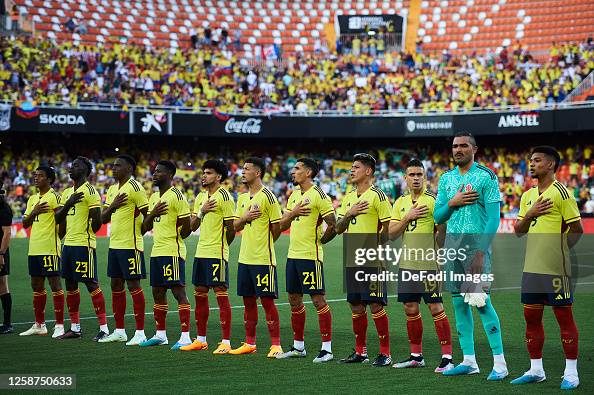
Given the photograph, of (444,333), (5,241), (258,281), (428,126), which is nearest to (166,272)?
(258,281)

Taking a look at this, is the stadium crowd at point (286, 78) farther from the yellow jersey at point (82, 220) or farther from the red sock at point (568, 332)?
the red sock at point (568, 332)

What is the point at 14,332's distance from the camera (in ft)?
40.0

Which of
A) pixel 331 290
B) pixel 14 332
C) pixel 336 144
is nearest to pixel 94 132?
pixel 336 144

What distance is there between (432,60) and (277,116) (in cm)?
821

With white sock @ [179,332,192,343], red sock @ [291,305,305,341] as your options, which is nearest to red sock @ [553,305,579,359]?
red sock @ [291,305,305,341]

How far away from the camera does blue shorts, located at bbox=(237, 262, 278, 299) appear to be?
10.2 meters

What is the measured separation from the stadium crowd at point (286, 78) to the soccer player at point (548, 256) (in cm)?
2969

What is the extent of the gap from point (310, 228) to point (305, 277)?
544 millimetres

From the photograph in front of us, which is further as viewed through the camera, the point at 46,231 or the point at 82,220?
the point at 46,231

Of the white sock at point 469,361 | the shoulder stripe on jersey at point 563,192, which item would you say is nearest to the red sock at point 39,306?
the white sock at point 469,361

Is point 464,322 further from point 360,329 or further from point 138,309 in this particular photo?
point 138,309

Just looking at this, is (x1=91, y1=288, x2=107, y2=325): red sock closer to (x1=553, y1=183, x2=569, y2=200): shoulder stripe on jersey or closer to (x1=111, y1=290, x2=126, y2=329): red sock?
(x1=111, y1=290, x2=126, y2=329): red sock

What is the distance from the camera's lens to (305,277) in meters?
9.86

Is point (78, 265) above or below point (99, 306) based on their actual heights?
above
